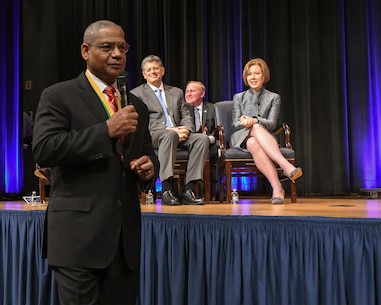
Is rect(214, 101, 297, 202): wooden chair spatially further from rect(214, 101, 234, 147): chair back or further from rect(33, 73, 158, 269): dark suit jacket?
rect(33, 73, 158, 269): dark suit jacket

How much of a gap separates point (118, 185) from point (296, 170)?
237 centimetres

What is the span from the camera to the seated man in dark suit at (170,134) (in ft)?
11.8

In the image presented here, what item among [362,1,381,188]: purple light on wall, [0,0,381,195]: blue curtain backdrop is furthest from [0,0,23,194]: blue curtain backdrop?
[362,1,381,188]: purple light on wall

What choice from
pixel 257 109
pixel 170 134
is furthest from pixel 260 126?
pixel 170 134

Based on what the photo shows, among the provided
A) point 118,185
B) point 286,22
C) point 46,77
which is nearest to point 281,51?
point 286,22

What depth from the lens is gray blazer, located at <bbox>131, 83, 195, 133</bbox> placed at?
3.88 m

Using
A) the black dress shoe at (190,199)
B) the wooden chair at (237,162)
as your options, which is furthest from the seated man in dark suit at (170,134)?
the wooden chair at (237,162)

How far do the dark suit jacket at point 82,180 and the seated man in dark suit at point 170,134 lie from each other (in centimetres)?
212

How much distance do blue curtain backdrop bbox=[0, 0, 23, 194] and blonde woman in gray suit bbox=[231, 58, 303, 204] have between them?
322 centimetres

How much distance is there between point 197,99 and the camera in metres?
4.46

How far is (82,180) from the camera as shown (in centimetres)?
139

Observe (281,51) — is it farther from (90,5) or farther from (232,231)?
(232,231)

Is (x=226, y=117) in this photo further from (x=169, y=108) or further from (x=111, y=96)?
(x=111, y=96)

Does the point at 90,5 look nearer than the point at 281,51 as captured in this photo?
No
